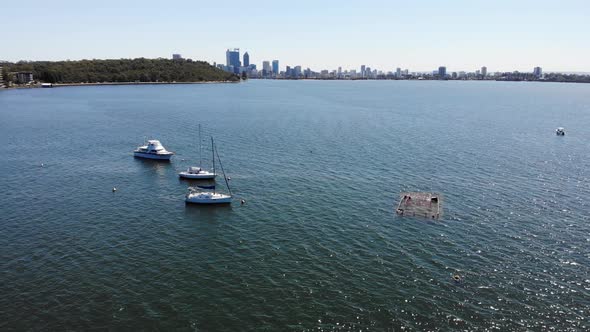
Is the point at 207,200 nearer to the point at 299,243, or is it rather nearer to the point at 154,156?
the point at 299,243

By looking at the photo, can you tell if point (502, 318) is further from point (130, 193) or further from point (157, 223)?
point (130, 193)

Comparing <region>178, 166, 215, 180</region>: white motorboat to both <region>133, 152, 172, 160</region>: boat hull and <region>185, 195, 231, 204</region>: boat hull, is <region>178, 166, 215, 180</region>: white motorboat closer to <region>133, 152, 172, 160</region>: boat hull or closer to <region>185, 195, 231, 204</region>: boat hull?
<region>185, 195, 231, 204</region>: boat hull

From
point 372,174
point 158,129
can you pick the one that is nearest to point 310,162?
point 372,174

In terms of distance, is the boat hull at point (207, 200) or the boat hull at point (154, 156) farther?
the boat hull at point (154, 156)

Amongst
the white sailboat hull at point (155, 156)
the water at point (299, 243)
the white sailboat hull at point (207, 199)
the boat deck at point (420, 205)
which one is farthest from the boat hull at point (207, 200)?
the white sailboat hull at point (155, 156)

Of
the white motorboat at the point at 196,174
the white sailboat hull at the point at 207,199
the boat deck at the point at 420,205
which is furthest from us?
the white motorboat at the point at 196,174

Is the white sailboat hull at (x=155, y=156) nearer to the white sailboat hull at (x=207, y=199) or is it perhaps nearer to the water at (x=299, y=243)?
the water at (x=299, y=243)

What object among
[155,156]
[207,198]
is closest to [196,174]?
[207,198]
